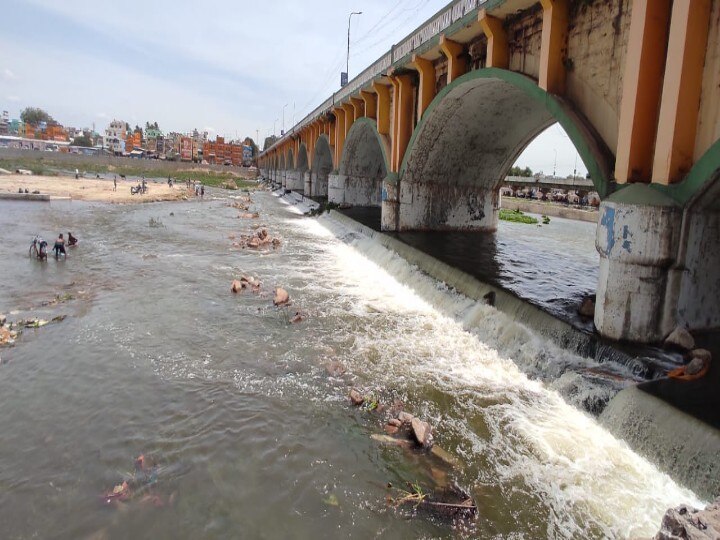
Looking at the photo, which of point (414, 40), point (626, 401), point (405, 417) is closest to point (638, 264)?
point (626, 401)

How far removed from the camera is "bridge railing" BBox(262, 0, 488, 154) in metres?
14.8

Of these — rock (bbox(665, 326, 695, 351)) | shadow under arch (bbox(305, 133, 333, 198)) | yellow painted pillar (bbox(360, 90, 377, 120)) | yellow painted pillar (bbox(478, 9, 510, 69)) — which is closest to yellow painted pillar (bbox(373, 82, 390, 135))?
yellow painted pillar (bbox(360, 90, 377, 120))

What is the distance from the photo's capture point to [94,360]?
8305 millimetres

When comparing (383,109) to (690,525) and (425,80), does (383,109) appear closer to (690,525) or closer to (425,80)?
Result: (425,80)

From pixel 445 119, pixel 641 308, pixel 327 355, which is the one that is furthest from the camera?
pixel 445 119

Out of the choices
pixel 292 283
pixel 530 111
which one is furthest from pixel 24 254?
pixel 530 111

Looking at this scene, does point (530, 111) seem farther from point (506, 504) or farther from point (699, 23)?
point (506, 504)

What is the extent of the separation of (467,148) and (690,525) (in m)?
18.8

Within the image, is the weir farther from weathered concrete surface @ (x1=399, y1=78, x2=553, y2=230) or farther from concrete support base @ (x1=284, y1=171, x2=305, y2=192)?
concrete support base @ (x1=284, y1=171, x2=305, y2=192)

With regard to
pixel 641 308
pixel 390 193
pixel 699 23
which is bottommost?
pixel 641 308

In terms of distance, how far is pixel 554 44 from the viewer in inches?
420

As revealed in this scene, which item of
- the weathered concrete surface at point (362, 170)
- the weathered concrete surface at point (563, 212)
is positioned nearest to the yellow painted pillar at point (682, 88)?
the weathered concrete surface at point (362, 170)

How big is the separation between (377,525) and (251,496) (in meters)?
1.43

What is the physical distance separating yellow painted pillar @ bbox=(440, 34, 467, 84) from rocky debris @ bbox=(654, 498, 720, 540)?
49.5 feet
